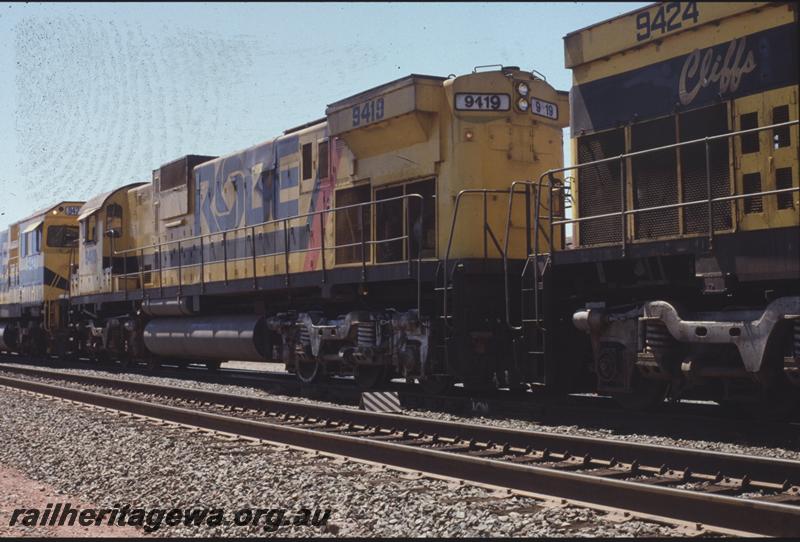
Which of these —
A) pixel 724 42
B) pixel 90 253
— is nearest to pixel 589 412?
pixel 724 42

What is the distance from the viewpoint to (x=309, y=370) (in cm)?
1405

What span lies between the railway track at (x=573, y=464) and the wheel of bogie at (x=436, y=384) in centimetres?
163

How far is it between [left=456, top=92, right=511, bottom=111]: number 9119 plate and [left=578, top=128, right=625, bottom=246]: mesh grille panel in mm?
1844

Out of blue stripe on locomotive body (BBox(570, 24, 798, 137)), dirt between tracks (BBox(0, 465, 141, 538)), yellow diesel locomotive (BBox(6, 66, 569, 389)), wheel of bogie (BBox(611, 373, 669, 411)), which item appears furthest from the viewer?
yellow diesel locomotive (BBox(6, 66, 569, 389))

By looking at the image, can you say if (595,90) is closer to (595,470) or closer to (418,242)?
(418,242)

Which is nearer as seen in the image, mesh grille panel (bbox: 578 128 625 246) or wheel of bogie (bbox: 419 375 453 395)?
mesh grille panel (bbox: 578 128 625 246)

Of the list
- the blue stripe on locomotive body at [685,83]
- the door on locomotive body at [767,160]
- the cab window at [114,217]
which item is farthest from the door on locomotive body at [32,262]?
the door on locomotive body at [767,160]

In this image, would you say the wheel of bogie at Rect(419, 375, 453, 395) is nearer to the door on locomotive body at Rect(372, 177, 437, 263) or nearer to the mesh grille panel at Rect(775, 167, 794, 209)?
the door on locomotive body at Rect(372, 177, 437, 263)

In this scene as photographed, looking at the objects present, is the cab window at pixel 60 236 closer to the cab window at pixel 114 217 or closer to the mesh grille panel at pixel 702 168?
the cab window at pixel 114 217

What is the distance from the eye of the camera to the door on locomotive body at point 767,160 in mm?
7809

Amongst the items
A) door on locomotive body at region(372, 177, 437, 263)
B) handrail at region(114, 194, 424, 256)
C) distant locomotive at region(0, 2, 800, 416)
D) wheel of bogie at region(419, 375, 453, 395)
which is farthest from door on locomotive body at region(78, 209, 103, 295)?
wheel of bogie at region(419, 375, 453, 395)

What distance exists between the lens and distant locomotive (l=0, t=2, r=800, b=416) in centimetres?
805

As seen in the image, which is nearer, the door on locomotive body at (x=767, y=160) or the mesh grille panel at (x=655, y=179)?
the door on locomotive body at (x=767, y=160)

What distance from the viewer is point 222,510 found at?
5914 mm
